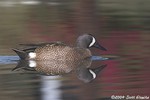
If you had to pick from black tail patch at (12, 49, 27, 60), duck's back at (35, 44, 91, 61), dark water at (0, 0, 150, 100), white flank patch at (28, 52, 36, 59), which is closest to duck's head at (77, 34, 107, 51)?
dark water at (0, 0, 150, 100)

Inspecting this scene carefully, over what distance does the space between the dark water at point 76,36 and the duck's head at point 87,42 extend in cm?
12

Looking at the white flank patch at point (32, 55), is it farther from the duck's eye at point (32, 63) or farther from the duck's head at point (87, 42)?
the duck's head at point (87, 42)

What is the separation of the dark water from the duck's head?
0.40 feet

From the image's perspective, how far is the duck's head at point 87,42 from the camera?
1145 cm

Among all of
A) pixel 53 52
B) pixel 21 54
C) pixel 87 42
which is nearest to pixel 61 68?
pixel 21 54

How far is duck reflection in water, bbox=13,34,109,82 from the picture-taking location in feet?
33.6

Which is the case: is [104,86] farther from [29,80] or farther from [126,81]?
[29,80]

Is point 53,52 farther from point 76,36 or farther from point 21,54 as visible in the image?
point 76,36

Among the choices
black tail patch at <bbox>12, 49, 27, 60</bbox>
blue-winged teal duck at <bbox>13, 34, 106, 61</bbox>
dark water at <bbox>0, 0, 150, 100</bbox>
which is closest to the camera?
dark water at <bbox>0, 0, 150, 100</bbox>

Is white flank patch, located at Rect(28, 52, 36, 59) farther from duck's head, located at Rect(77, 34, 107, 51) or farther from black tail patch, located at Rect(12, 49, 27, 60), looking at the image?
duck's head, located at Rect(77, 34, 107, 51)

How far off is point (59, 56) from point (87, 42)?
864 mm

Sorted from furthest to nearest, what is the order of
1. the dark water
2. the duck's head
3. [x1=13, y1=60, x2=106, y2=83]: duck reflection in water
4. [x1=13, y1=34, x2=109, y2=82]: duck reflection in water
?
the duck's head
[x1=13, y1=34, x2=109, y2=82]: duck reflection in water
[x1=13, y1=60, x2=106, y2=83]: duck reflection in water
the dark water

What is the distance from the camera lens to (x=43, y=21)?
45.9 feet

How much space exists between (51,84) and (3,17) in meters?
5.83
